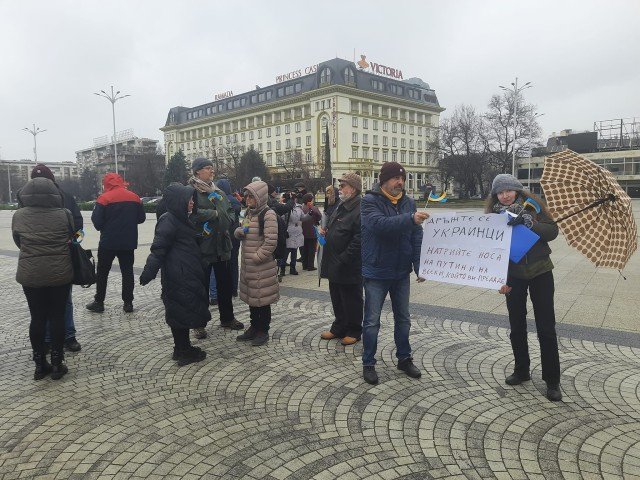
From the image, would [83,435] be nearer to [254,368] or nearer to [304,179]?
[254,368]

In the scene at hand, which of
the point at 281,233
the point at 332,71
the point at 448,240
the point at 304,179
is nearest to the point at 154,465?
the point at 448,240

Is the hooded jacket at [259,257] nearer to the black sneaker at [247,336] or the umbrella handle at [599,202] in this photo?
the black sneaker at [247,336]

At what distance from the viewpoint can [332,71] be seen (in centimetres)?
8238

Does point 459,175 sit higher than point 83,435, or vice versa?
point 459,175

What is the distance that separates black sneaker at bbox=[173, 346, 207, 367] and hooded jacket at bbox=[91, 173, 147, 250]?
243 centimetres

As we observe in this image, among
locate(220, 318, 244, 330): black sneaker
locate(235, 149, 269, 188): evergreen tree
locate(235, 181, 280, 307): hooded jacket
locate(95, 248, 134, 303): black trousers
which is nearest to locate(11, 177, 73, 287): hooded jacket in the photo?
locate(235, 181, 280, 307): hooded jacket

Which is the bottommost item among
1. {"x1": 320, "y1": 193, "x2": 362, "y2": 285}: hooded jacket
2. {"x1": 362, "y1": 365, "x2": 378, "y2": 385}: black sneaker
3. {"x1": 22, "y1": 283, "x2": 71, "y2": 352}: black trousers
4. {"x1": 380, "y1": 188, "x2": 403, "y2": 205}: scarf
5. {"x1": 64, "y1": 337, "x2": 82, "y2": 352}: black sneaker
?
{"x1": 362, "y1": 365, "x2": 378, "y2": 385}: black sneaker

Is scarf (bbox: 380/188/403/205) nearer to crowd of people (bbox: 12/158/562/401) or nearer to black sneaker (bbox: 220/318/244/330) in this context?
crowd of people (bbox: 12/158/562/401)

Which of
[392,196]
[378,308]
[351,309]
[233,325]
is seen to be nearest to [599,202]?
[392,196]

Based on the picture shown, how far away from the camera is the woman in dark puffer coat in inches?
177

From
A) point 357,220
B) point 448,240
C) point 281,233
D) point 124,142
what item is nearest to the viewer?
point 448,240

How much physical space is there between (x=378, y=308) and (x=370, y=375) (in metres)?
0.60

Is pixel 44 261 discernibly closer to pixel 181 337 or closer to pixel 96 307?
pixel 181 337

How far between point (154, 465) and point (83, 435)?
2.42ft
